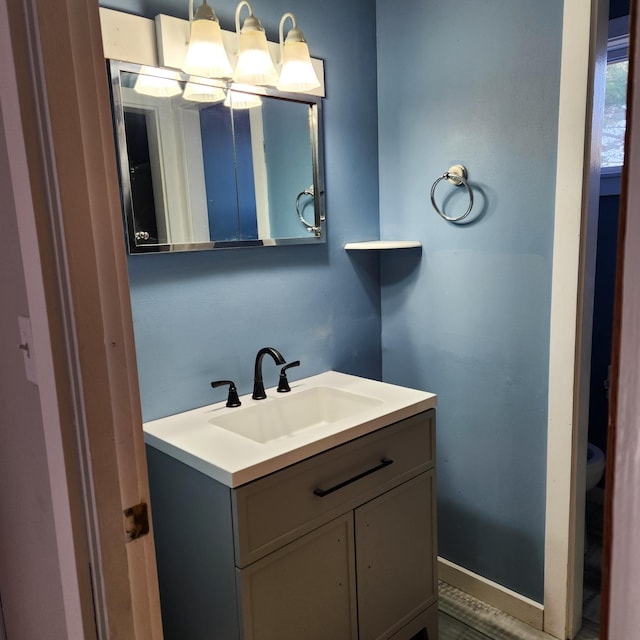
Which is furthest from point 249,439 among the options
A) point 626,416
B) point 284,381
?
point 626,416

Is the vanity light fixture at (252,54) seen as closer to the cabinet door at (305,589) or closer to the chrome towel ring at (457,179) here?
the chrome towel ring at (457,179)

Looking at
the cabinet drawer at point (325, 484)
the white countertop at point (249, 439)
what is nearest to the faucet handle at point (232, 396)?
the white countertop at point (249, 439)

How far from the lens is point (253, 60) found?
63.7 inches

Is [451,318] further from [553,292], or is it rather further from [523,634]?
[523,634]

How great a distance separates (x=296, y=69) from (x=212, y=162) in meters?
0.40

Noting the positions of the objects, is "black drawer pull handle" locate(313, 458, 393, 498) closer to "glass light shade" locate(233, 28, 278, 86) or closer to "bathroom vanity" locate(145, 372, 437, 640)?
"bathroom vanity" locate(145, 372, 437, 640)

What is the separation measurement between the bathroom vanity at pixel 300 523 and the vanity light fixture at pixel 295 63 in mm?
993

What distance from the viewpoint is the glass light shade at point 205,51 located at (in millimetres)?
1510

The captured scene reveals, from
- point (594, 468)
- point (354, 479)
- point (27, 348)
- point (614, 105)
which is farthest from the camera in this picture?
point (614, 105)

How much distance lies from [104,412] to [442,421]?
1520mm

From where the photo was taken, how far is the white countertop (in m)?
1.28

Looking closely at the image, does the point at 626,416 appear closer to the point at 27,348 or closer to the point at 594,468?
the point at 27,348

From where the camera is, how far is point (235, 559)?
4.17 feet

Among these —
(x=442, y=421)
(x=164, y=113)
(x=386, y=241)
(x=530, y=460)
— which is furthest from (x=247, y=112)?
(x=530, y=460)
